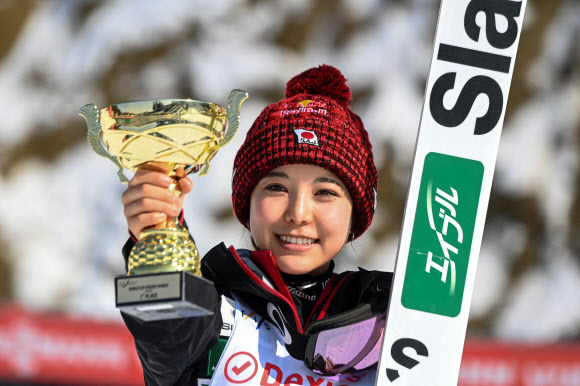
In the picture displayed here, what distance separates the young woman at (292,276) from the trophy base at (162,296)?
86 mm

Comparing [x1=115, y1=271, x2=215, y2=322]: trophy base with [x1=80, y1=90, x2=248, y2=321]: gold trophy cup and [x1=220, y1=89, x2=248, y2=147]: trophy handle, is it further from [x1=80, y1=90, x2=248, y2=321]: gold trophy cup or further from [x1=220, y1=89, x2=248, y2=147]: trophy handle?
[x1=220, y1=89, x2=248, y2=147]: trophy handle

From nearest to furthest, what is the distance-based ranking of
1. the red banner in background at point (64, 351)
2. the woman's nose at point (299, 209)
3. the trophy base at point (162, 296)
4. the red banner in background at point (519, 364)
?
the trophy base at point (162, 296), the woman's nose at point (299, 209), the red banner in background at point (64, 351), the red banner in background at point (519, 364)

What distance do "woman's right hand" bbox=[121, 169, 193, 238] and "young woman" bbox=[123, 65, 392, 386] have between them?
0.01 m

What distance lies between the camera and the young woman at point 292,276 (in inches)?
63.6

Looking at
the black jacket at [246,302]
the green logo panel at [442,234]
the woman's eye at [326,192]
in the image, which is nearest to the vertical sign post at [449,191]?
the green logo panel at [442,234]

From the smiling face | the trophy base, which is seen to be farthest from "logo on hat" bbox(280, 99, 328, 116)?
the trophy base

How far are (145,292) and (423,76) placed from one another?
390 centimetres

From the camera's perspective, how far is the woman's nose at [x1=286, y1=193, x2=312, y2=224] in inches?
67.8

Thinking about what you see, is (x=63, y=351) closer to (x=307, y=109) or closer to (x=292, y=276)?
(x=292, y=276)

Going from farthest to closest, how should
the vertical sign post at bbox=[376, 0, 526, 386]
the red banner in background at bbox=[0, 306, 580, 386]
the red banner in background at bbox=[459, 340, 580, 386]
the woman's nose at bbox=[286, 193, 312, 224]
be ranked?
the red banner in background at bbox=[459, 340, 580, 386] → the red banner in background at bbox=[0, 306, 580, 386] → the woman's nose at bbox=[286, 193, 312, 224] → the vertical sign post at bbox=[376, 0, 526, 386]

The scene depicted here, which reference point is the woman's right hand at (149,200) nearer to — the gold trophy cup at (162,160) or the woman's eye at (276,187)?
the gold trophy cup at (162,160)

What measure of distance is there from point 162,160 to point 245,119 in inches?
124

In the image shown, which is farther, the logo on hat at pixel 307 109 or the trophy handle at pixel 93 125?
the logo on hat at pixel 307 109

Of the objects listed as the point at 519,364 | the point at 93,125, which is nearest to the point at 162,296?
the point at 93,125
